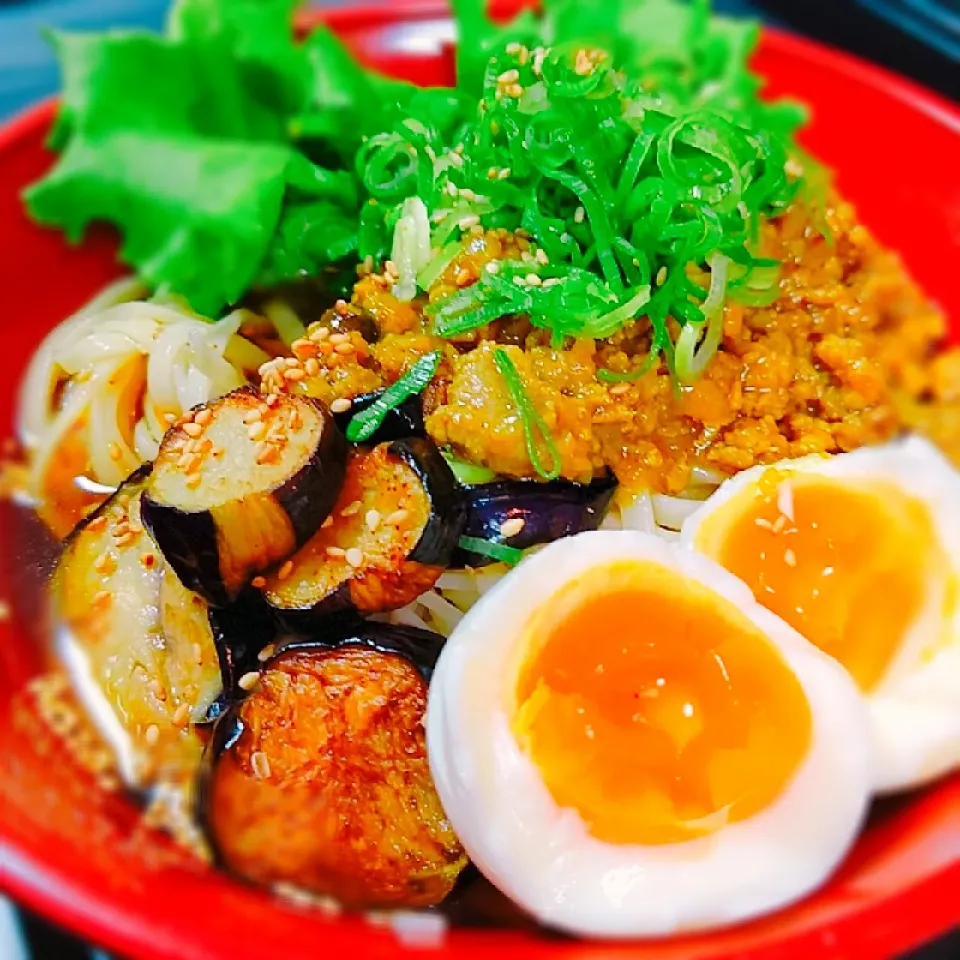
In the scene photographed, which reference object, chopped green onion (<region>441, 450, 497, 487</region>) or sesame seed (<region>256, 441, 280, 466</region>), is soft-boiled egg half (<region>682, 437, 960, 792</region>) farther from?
sesame seed (<region>256, 441, 280, 466</region>)

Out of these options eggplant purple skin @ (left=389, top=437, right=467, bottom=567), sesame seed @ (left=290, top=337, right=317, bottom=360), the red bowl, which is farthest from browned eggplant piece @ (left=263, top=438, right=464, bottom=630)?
the red bowl

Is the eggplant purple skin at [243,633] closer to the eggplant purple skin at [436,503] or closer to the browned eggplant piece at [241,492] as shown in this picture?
the browned eggplant piece at [241,492]

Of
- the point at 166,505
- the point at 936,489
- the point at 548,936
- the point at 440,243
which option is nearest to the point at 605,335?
the point at 440,243

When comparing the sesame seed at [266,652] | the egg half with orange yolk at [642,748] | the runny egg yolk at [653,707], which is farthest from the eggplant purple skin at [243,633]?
the runny egg yolk at [653,707]

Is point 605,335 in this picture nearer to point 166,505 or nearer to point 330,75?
point 166,505

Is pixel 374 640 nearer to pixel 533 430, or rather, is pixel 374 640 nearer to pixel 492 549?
pixel 492 549
